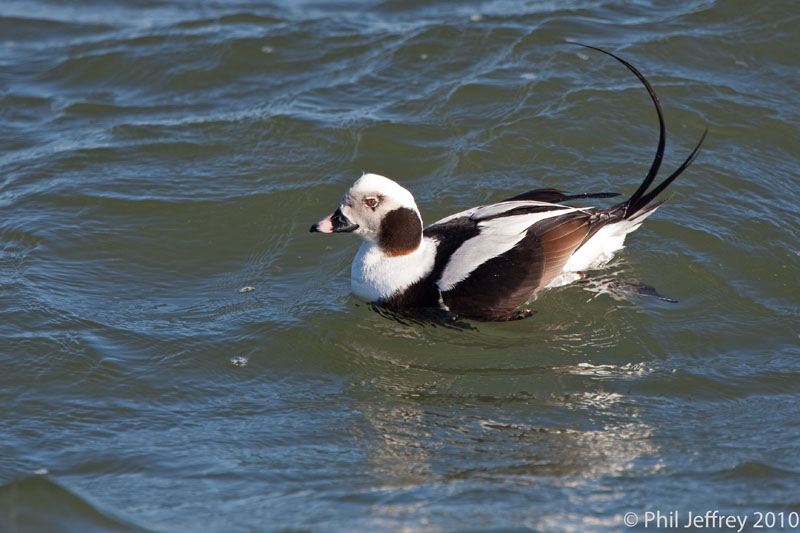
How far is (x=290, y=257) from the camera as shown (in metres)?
6.54

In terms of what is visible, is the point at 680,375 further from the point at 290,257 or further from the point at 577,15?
the point at 577,15

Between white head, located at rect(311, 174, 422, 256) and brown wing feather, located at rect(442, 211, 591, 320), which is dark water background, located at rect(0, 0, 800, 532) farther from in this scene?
white head, located at rect(311, 174, 422, 256)

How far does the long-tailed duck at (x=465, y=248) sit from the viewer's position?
540 centimetres

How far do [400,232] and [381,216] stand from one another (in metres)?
0.15

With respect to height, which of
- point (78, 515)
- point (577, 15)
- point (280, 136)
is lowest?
point (78, 515)

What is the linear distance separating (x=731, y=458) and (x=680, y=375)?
2.96 ft

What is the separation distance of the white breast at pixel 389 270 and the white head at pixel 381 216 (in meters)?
0.05

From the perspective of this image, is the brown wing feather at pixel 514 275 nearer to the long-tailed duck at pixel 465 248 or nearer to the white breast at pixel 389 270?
the long-tailed duck at pixel 465 248

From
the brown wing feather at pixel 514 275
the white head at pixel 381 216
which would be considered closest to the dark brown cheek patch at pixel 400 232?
the white head at pixel 381 216

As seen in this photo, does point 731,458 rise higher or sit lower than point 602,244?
lower

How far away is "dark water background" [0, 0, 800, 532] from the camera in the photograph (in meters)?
4.08

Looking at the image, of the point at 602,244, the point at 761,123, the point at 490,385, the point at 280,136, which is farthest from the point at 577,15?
the point at 490,385


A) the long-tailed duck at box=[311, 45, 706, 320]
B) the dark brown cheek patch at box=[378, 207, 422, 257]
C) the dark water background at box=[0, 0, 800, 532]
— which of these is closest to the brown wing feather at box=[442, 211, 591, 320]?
the long-tailed duck at box=[311, 45, 706, 320]

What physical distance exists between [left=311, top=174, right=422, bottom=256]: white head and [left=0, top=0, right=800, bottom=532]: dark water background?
1.72 ft
